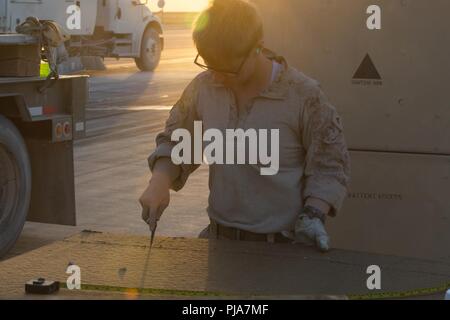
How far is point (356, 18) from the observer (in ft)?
17.8

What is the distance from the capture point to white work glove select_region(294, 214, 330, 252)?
10.7 feet

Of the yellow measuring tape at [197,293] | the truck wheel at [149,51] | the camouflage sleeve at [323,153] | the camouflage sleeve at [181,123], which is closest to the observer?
the yellow measuring tape at [197,293]

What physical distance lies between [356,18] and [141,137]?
853 centimetres

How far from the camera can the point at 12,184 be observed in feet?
22.7

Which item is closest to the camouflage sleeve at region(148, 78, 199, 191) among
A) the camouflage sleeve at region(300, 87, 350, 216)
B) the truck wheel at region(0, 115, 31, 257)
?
the camouflage sleeve at region(300, 87, 350, 216)

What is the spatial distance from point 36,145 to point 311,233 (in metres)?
4.36

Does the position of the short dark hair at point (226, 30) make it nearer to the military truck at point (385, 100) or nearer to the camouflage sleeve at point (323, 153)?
the camouflage sleeve at point (323, 153)

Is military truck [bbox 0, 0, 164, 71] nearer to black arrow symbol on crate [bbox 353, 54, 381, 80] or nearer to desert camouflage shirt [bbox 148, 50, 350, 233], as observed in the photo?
black arrow symbol on crate [bbox 353, 54, 381, 80]

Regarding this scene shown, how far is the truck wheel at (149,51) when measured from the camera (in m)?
26.9

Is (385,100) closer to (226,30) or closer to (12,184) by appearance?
(226,30)

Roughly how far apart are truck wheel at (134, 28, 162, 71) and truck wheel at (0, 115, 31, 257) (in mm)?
19993

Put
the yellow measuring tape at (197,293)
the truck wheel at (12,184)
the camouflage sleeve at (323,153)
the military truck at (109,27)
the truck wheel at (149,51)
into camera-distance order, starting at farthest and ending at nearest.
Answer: the truck wheel at (149,51) < the military truck at (109,27) < the truck wheel at (12,184) < the camouflage sleeve at (323,153) < the yellow measuring tape at (197,293)

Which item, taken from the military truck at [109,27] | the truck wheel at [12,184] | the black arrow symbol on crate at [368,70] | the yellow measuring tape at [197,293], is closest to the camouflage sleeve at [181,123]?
the yellow measuring tape at [197,293]

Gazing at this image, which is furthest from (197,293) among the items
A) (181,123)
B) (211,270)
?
(181,123)
